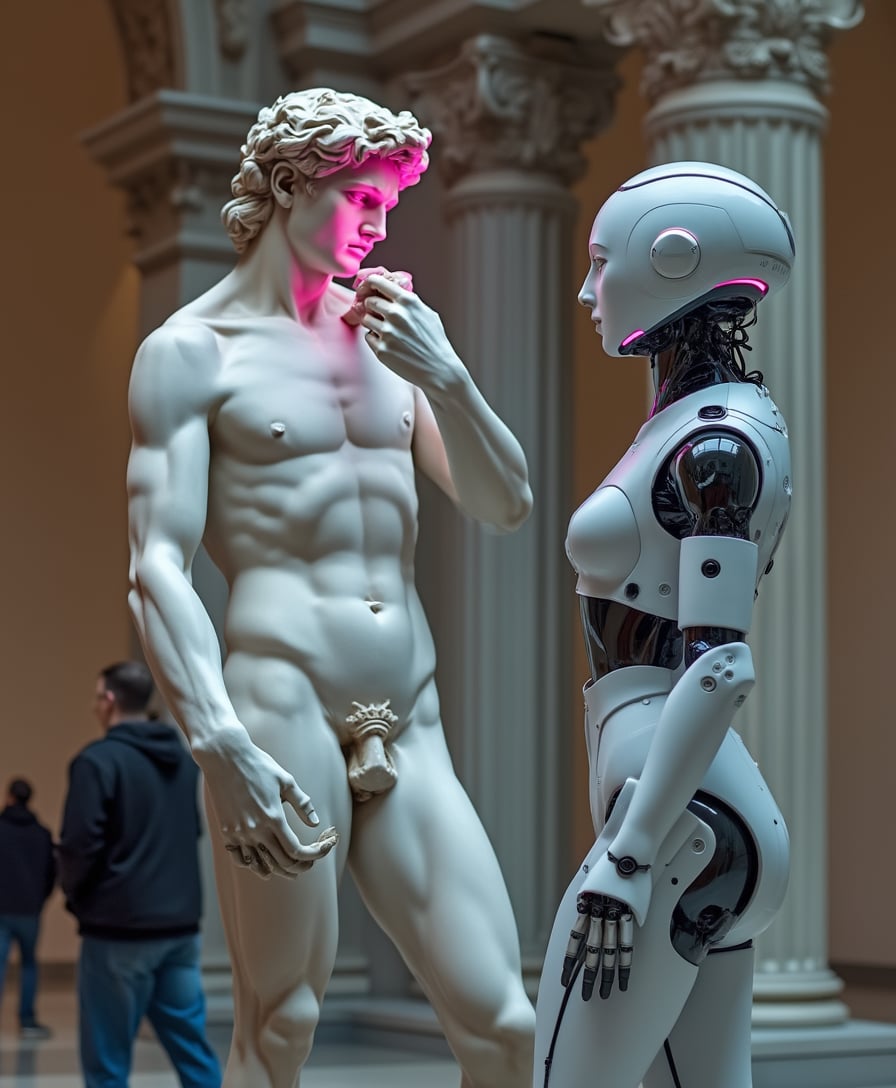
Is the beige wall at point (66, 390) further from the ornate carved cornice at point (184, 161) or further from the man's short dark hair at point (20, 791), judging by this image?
the ornate carved cornice at point (184, 161)

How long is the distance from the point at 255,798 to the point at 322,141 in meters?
1.46

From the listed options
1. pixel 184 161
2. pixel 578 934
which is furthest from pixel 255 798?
pixel 184 161

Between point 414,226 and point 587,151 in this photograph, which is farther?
point 587,151

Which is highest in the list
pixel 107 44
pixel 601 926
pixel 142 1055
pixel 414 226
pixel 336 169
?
pixel 107 44

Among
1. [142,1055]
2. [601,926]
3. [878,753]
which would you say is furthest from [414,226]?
[601,926]

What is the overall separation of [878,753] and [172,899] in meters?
8.04

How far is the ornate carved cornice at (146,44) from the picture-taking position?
35.0ft

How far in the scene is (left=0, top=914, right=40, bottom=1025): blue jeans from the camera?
11.7 metres

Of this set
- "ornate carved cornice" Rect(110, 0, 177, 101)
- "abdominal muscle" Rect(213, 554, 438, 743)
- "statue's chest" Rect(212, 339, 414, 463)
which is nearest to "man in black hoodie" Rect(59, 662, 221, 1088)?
"abdominal muscle" Rect(213, 554, 438, 743)

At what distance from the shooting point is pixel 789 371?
7.88m

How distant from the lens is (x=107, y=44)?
17.4 meters

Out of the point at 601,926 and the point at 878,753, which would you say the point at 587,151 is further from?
the point at 601,926

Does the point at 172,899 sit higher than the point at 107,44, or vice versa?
the point at 107,44

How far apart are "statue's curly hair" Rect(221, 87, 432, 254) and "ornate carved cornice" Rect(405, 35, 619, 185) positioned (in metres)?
5.36
